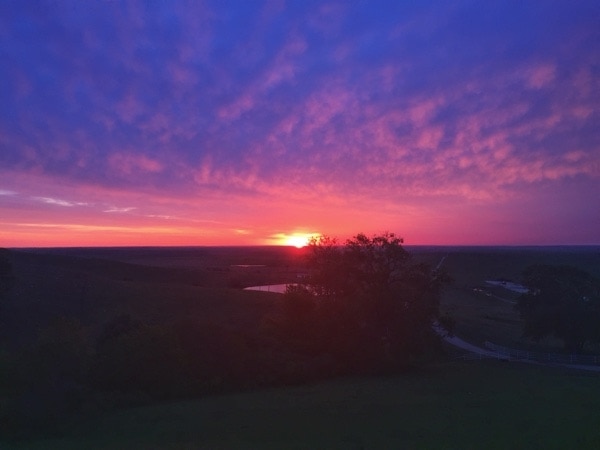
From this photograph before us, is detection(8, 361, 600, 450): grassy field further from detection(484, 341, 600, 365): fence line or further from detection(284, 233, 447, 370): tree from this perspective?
detection(484, 341, 600, 365): fence line

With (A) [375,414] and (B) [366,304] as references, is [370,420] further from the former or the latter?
(B) [366,304]

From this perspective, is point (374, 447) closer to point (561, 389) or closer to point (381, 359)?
point (561, 389)

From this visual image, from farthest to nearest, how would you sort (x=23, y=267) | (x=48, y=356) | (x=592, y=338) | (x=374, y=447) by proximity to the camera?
(x=23, y=267), (x=592, y=338), (x=48, y=356), (x=374, y=447)

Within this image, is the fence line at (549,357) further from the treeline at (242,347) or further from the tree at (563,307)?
the treeline at (242,347)

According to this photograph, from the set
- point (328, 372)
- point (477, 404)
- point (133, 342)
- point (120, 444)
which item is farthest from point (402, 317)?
point (120, 444)

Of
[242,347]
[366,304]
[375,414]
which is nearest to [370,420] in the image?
[375,414]

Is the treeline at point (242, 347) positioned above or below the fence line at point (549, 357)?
above

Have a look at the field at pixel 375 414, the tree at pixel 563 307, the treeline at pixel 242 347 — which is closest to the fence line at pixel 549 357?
the tree at pixel 563 307

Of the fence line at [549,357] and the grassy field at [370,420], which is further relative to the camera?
the fence line at [549,357]
